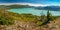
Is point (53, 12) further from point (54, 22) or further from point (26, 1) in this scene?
point (26, 1)

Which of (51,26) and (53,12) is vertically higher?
(53,12)

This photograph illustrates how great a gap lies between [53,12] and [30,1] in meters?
0.51

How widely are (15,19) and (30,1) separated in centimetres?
48

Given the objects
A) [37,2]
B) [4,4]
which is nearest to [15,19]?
[4,4]

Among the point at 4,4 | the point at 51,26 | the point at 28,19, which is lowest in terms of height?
the point at 51,26

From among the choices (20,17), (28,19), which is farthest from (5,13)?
(28,19)

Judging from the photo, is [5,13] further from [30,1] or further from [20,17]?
[30,1]

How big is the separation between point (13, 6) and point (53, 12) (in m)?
0.81

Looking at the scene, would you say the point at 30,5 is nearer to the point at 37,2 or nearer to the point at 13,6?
the point at 37,2

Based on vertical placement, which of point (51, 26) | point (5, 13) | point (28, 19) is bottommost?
point (51, 26)

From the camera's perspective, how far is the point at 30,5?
2.19m

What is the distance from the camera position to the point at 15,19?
2080 millimetres

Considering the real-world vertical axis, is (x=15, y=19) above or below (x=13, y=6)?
below

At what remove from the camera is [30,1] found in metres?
2.20
